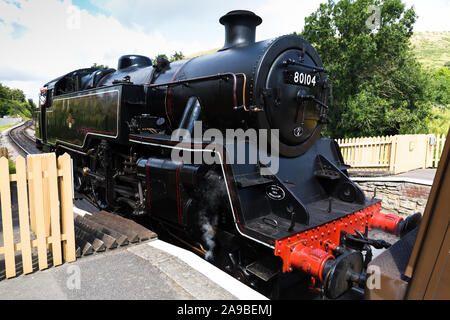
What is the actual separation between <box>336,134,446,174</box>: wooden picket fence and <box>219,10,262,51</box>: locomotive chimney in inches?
284

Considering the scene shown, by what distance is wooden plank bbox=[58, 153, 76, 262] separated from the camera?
3.01m

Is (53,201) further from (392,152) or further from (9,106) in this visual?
(9,106)

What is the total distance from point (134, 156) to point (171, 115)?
0.96m

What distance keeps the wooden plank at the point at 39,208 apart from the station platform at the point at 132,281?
154 millimetres

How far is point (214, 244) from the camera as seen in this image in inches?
140

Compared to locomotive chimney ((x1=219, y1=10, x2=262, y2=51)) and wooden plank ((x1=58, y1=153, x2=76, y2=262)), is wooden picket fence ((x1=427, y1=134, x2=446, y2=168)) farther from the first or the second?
wooden plank ((x1=58, y1=153, x2=76, y2=262))

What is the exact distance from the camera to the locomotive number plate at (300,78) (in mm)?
3602

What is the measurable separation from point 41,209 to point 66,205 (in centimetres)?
23

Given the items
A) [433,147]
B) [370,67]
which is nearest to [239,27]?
[433,147]

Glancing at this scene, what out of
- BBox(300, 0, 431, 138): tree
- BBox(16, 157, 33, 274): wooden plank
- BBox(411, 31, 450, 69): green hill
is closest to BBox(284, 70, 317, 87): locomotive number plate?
BBox(16, 157, 33, 274): wooden plank
